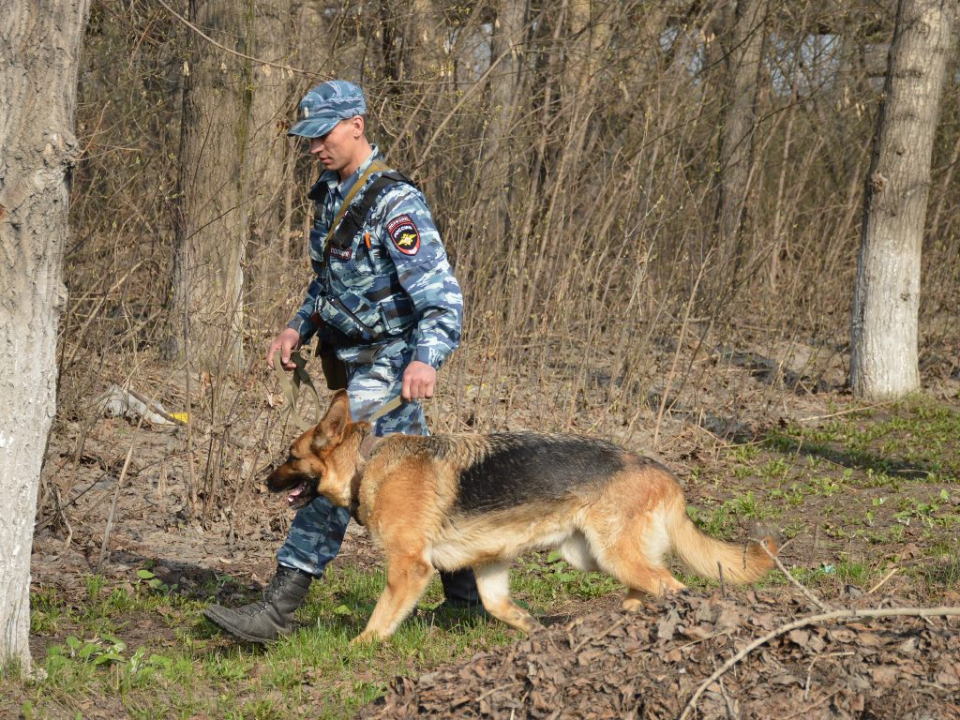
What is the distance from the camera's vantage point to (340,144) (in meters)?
4.71

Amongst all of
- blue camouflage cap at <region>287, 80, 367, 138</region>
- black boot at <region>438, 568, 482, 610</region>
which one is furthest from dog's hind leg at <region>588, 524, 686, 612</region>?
blue camouflage cap at <region>287, 80, 367, 138</region>

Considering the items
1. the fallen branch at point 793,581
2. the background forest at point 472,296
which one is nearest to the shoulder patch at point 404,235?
the background forest at point 472,296

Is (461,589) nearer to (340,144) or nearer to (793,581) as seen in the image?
(793,581)

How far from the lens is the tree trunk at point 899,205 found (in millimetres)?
11062

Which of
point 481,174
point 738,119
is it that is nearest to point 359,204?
point 481,174

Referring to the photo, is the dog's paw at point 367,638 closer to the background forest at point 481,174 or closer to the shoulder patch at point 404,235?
the shoulder patch at point 404,235

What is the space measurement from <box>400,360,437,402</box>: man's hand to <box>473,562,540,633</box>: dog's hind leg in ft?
3.75

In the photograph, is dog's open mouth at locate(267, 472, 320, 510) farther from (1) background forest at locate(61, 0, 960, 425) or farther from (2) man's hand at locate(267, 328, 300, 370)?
(1) background forest at locate(61, 0, 960, 425)

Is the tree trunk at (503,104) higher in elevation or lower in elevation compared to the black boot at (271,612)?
higher

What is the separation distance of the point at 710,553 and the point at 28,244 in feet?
11.1

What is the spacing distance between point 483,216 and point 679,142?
2.38 metres

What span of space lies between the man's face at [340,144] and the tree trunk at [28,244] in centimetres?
107

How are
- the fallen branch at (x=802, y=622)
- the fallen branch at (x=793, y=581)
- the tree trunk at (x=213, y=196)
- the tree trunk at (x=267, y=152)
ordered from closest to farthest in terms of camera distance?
the fallen branch at (x=802, y=622)
the fallen branch at (x=793, y=581)
the tree trunk at (x=213, y=196)
the tree trunk at (x=267, y=152)

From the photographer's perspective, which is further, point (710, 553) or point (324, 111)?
point (710, 553)
